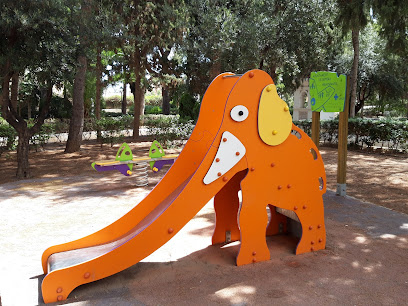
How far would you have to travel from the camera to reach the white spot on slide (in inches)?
151

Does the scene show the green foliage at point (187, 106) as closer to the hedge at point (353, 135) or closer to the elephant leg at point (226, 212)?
the hedge at point (353, 135)

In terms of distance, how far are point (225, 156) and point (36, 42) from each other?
6.89 metres

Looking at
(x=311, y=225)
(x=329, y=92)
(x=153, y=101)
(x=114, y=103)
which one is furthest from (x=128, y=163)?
(x=153, y=101)

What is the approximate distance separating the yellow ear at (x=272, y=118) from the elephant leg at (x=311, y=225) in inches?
33.4

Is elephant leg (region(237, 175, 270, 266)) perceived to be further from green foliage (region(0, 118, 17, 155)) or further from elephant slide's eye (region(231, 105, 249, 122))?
green foliage (region(0, 118, 17, 155))

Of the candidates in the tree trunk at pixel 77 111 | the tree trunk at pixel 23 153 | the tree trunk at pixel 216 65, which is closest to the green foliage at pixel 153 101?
the tree trunk at pixel 216 65

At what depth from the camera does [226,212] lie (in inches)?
190

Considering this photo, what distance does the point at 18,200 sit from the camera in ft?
23.8

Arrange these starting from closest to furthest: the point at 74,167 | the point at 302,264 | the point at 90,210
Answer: the point at 302,264 < the point at 90,210 < the point at 74,167

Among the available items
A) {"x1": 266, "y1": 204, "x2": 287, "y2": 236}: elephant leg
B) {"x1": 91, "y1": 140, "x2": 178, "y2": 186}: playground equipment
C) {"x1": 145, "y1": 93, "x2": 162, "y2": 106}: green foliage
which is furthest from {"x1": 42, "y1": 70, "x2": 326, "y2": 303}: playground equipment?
{"x1": 145, "y1": 93, "x2": 162, "y2": 106}: green foliage

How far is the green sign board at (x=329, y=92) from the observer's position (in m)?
6.88

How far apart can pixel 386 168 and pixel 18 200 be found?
8.97 metres

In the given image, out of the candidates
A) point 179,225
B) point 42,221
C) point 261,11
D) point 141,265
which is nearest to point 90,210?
point 42,221

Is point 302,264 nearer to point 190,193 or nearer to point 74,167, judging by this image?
point 190,193
